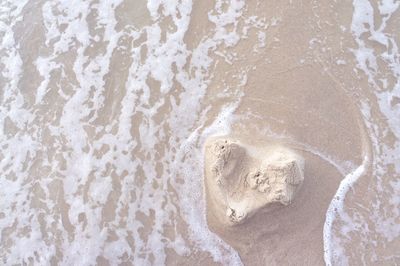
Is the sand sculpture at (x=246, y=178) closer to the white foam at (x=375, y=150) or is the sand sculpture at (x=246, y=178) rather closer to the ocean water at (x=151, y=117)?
the ocean water at (x=151, y=117)

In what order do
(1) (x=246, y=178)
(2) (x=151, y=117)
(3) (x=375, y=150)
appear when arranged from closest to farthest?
(1) (x=246, y=178) → (3) (x=375, y=150) → (2) (x=151, y=117)

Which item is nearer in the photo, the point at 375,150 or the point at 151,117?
the point at 375,150

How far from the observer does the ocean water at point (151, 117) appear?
3.07 m

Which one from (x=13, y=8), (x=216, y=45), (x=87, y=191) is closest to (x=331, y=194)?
(x=216, y=45)

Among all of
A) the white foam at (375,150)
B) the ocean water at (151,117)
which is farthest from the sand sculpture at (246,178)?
the white foam at (375,150)

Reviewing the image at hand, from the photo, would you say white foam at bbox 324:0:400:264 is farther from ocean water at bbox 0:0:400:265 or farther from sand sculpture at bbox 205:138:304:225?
sand sculpture at bbox 205:138:304:225

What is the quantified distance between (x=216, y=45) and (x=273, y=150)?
1.14m

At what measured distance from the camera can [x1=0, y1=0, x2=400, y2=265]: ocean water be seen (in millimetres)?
3070

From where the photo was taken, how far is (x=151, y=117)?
11.2ft

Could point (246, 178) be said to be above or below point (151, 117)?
below

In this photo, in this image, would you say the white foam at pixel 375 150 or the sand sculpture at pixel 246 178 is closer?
the sand sculpture at pixel 246 178

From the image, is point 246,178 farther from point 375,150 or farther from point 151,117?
point 375,150

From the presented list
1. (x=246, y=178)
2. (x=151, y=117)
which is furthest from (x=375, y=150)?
(x=151, y=117)

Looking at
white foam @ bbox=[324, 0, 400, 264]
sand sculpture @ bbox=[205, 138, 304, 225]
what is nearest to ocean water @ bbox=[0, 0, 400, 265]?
white foam @ bbox=[324, 0, 400, 264]
